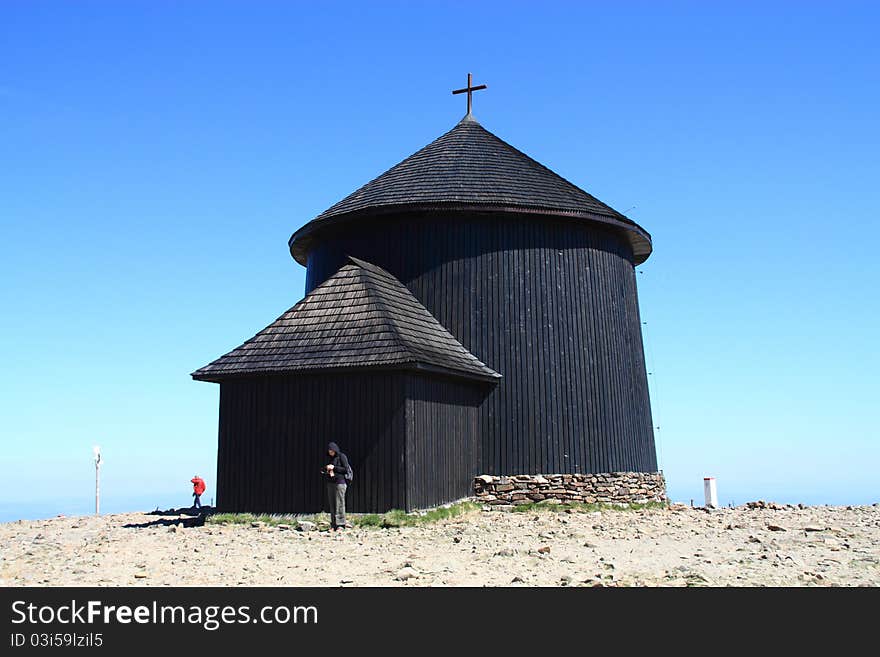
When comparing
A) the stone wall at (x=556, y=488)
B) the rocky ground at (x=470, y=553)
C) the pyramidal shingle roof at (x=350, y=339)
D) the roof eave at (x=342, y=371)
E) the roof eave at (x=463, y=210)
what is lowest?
the rocky ground at (x=470, y=553)

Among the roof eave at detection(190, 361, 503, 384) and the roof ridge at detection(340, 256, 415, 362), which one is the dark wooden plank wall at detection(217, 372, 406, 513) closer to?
the roof eave at detection(190, 361, 503, 384)

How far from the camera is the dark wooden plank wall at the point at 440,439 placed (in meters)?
16.2

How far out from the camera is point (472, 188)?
20.3 m

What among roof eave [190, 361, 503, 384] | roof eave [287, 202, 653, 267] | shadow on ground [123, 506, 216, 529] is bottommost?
shadow on ground [123, 506, 216, 529]

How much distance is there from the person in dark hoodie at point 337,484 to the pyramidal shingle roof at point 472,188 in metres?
6.76

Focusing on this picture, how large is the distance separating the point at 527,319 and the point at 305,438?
19.6 ft

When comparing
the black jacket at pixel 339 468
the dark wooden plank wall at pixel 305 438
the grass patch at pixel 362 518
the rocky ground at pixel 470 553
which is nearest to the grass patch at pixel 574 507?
the rocky ground at pixel 470 553

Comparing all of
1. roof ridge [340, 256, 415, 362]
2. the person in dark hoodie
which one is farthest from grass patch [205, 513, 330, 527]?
roof ridge [340, 256, 415, 362]

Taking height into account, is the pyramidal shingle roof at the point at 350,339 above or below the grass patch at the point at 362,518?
above

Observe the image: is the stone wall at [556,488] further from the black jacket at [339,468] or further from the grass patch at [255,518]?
the black jacket at [339,468]

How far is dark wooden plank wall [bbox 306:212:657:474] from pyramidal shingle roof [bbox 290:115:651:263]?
1.33ft

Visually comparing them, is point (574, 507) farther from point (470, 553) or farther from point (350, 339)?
point (470, 553)

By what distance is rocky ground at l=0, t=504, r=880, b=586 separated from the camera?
10477 mm
